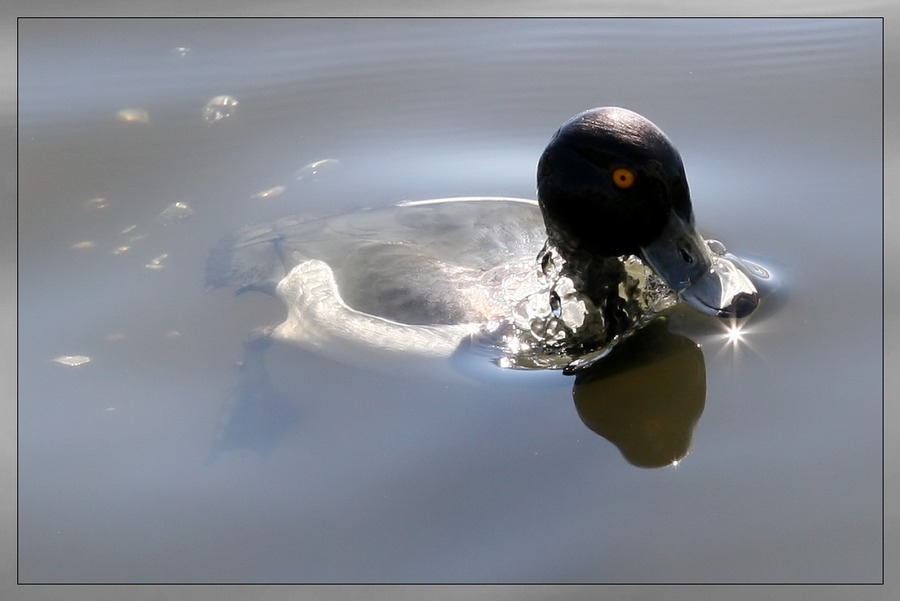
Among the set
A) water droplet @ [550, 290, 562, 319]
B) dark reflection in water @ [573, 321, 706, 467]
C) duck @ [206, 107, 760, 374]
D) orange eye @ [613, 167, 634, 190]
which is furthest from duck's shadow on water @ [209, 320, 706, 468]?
orange eye @ [613, 167, 634, 190]

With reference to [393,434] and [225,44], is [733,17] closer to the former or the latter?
[225,44]

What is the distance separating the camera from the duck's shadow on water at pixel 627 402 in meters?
3.58

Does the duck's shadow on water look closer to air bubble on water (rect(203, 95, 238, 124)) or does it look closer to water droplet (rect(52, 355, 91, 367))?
water droplet (rect(52, 355, 91, 367))

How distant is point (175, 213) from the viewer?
4.75 metres

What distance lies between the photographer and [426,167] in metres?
4.98

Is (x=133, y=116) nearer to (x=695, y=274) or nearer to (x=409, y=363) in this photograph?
(x=409, y=363)

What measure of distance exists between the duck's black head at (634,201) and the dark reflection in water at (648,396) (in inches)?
8.5

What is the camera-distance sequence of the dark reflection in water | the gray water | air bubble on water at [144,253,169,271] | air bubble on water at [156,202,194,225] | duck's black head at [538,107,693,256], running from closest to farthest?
the gray water, the dark reflection in water, duck's black head at [538,107,693,256], air bubble on water at [144,253,169,271], air bubble on water at [156,202,194,225]

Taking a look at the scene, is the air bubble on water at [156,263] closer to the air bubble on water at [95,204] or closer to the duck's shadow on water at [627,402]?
the air bubble on water at [95,204]

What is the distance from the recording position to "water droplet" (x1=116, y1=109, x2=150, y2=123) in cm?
523

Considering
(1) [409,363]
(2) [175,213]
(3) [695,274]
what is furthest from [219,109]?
(3) [695,274]

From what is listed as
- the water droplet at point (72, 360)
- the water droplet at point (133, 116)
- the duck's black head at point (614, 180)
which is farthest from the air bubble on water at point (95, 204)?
the duck's black head at point (614, 180)

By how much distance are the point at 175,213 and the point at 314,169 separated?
584 mm

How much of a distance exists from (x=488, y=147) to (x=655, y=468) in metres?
1.97
